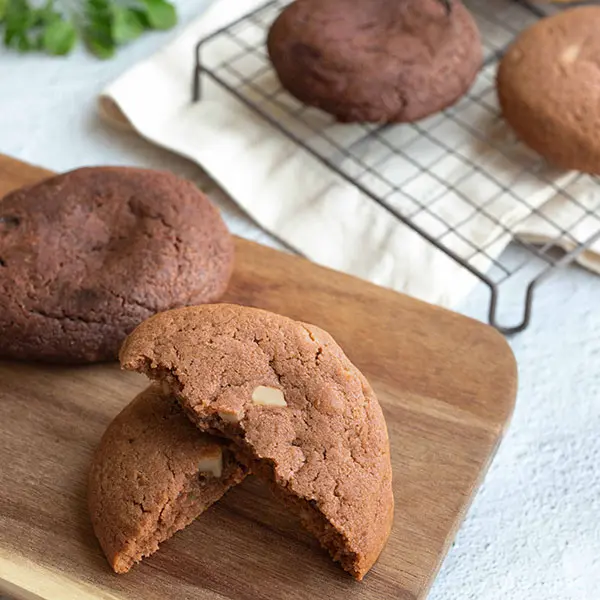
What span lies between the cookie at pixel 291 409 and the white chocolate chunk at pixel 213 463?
30 mm

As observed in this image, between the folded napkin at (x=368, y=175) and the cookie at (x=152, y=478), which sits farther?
the folded napkin at (x=368, y=175)

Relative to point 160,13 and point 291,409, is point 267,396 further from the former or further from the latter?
point 160,13

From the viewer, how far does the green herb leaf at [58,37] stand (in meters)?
2.56

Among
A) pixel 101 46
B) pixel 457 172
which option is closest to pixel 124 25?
pixel 101 46

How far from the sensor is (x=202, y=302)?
1.74m

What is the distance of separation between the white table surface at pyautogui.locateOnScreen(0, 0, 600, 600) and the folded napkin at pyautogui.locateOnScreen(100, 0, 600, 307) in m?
0.07

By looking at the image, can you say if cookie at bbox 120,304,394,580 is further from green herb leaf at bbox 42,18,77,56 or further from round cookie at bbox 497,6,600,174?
green herb leaf at bbox 42,18,77,56

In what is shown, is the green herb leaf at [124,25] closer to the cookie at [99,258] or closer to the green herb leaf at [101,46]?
the green herb leaf at [101,46]

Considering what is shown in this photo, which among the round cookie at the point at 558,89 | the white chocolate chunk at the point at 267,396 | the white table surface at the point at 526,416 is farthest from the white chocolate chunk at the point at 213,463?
the round cookie at the point at 558,89

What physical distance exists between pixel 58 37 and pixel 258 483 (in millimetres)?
1512

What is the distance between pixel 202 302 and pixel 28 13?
126 centimetres

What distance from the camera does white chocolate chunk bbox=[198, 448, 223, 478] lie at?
1.44 metres

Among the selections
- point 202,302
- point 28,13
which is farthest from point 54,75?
point 202,302

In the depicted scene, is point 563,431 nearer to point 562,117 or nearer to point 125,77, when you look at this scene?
point 562,117
